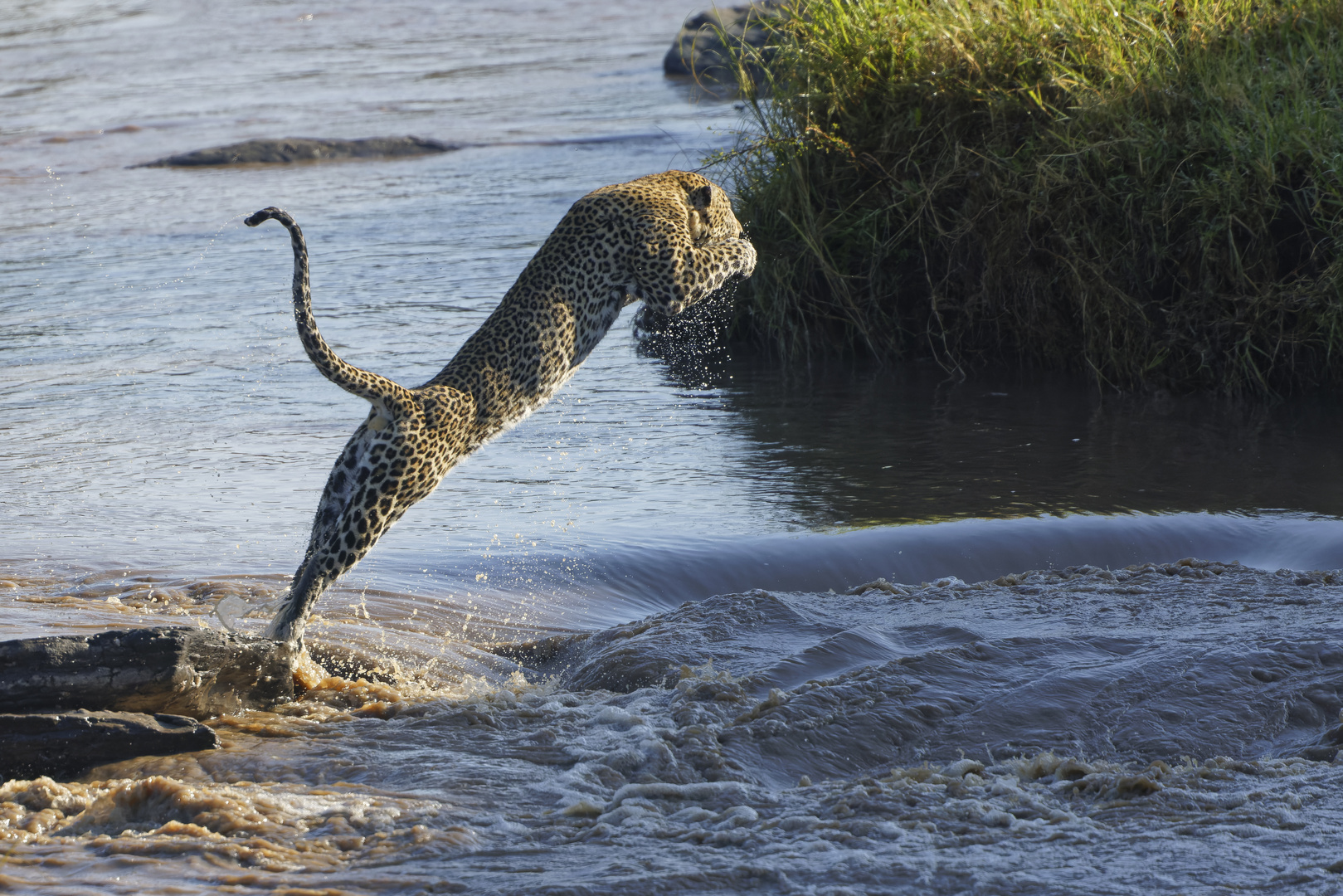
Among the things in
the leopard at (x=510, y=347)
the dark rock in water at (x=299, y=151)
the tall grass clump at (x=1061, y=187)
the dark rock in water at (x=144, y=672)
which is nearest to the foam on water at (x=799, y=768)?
the dark rock in water at (x=144, y=672)

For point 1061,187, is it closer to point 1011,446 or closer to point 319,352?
point 1011,446

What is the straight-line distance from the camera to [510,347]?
582cm

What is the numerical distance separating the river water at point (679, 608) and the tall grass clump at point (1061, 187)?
1.29 ft

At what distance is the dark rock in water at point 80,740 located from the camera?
449 cm

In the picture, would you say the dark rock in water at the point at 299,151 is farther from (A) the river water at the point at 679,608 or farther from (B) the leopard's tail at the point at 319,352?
(B) the leopard's tail at the point at 319,352

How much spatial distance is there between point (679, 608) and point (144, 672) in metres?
2.26

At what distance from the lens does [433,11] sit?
38.7m

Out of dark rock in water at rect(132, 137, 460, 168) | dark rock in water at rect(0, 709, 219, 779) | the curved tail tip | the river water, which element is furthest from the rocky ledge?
dark rock in water at rect(132, 137, 460, 168)

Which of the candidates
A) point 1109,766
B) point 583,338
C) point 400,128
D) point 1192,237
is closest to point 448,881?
point 1109,766

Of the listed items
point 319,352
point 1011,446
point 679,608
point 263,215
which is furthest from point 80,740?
point 1011,446

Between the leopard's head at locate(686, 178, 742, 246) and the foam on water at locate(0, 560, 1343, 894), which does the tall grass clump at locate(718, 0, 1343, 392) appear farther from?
the foam on water at locate(0, 560, 1343, 894)

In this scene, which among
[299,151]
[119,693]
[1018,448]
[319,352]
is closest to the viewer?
[119,693]

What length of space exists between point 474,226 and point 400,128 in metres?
7.48

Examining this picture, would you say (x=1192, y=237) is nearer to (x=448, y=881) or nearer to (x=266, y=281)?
(x=448, y=881)
